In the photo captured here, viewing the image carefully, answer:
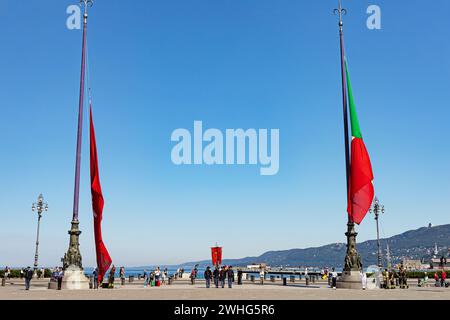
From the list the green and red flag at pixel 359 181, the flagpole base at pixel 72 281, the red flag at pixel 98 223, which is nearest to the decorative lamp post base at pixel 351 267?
the green and red flag at pixel 359 181

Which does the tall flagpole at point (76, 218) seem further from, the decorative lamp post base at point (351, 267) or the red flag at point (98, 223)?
the decorative lamp post base at point (351, 267)

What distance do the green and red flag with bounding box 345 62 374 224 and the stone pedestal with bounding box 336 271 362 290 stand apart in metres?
3.39

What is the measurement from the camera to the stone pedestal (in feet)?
93.1

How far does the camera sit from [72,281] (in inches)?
1102

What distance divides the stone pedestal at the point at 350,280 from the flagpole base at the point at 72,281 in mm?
16532

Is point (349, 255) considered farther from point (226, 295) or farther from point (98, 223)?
point (98, 223)

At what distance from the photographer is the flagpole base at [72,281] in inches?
1096

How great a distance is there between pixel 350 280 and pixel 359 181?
6.38 metres
